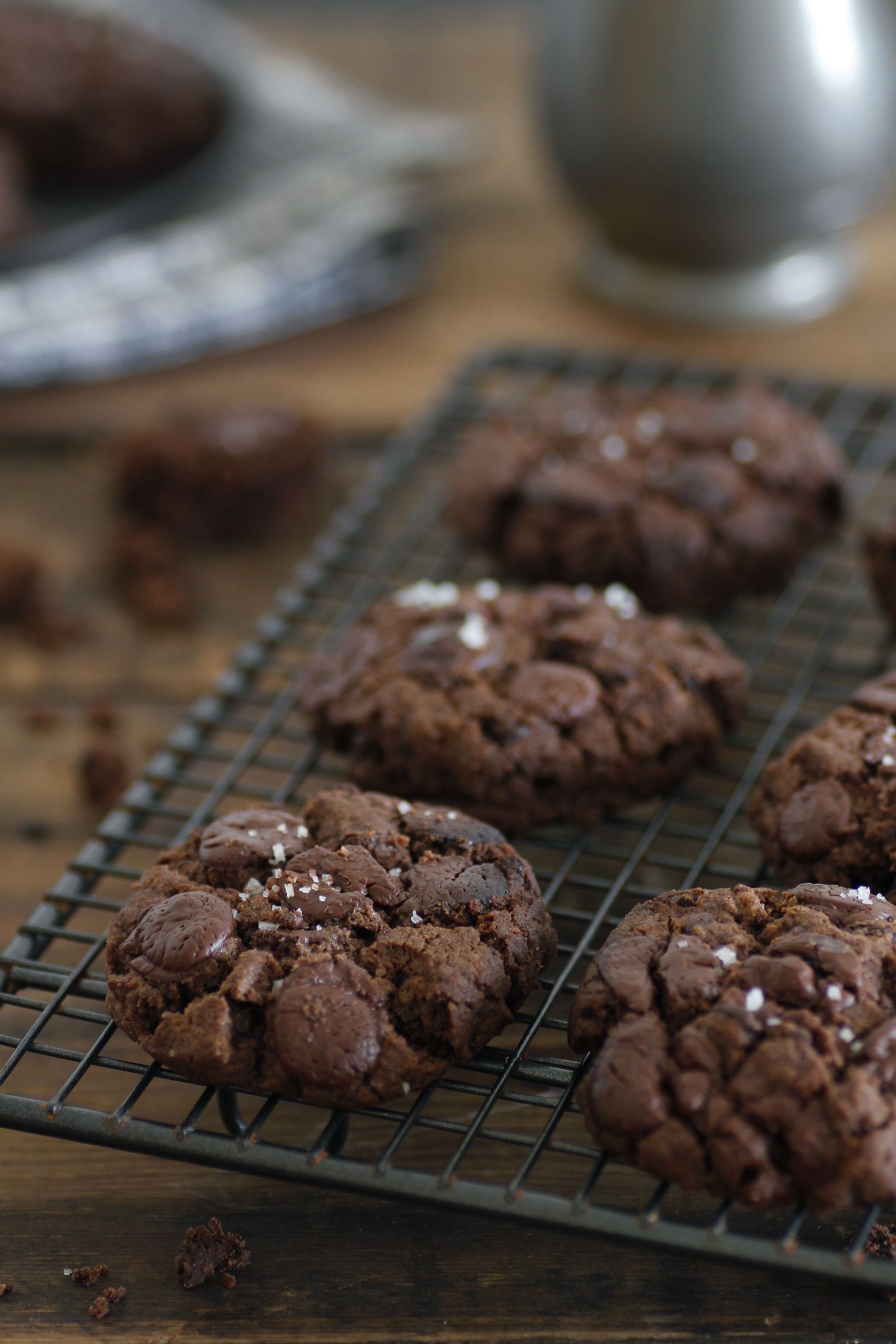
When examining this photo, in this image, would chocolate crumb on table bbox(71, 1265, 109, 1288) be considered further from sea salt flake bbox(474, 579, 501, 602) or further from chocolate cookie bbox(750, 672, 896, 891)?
sea salt flake bbox(474, 579, 501, 602)

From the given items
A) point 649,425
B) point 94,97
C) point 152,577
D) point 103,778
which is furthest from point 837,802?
point 94,97

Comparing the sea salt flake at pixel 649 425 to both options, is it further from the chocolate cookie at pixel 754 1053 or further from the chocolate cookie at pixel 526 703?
the chocolate cookie at pixel 754 1053

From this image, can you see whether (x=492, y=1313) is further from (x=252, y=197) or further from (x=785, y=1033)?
(x=252, y=197)

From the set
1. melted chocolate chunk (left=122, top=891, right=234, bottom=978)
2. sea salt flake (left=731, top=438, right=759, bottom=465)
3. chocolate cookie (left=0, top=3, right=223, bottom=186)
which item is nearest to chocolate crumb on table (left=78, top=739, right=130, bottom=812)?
melted chocolate chunk (left=122, top=891, right=234, bottom=978)

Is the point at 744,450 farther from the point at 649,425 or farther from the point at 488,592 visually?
the point at 488,592

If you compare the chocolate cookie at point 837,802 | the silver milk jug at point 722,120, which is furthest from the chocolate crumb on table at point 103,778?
the silver milk jug at point 722,120
